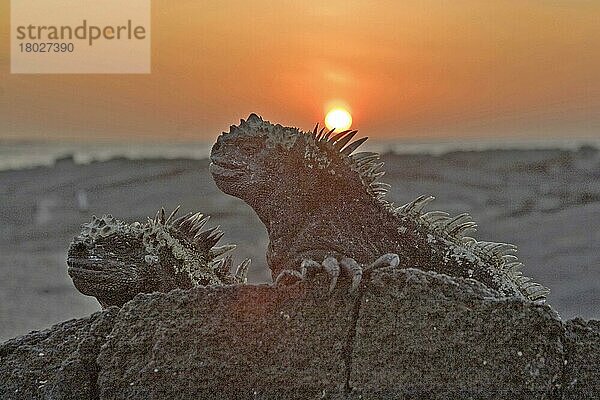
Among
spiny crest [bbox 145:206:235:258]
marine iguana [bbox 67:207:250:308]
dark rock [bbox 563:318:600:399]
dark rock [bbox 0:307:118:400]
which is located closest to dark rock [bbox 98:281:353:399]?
dark rock [bbox 0:307:118:400]

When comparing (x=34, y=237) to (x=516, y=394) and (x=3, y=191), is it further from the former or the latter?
(x=516, y=394)

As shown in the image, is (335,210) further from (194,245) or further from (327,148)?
(194,245)

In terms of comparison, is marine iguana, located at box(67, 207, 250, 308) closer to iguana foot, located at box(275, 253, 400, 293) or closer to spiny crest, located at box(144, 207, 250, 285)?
spiny crest, located at box(144, 207, 250, 285)

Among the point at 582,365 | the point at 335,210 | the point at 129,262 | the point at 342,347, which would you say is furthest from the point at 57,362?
the point at 582,365

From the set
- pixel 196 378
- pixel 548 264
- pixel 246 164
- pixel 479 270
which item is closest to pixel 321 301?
pixel 196 378

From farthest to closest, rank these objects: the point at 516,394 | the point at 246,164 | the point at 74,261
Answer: the point at 246,164 → the point at 74,261 → the point at 516,394

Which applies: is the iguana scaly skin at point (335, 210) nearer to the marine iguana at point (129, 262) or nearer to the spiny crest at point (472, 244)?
the spiny crest at point (472, 244)
